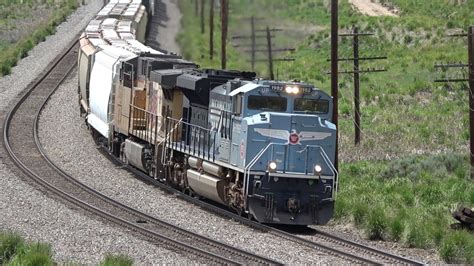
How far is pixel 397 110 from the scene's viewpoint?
43.8 meters

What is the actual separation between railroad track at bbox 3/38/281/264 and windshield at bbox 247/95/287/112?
9.60 ft

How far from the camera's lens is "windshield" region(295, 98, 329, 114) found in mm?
19984

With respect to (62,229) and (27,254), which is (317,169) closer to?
(62,229)

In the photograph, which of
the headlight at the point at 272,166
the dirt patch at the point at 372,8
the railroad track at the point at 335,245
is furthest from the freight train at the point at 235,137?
the dirt patch at the point at 372,8

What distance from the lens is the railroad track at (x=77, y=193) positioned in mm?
17297

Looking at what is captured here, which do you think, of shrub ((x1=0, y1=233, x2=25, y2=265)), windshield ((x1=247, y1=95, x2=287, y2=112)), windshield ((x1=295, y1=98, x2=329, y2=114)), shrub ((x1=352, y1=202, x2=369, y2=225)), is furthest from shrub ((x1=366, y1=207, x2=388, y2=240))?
shrub ((x1=0, y1=233, x2=25, y2=265))

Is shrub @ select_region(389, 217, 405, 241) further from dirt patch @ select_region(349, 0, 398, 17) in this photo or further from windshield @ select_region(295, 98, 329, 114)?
dirt patch @ select_region(349, 0, 398, 17)

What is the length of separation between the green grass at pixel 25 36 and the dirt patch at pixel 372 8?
22596 mm

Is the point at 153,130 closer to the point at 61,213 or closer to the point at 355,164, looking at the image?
the point at 61,213

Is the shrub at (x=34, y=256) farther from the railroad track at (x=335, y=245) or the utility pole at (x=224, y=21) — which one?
the utility pole at (x=224, y=21)

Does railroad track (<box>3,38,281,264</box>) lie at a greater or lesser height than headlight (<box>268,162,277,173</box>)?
lesser

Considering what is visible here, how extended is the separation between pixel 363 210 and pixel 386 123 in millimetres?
20261

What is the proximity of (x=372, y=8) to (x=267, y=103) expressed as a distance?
59.2 metres

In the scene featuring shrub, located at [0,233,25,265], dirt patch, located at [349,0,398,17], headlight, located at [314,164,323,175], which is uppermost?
dirt patch, located at [349,0,398,17]
